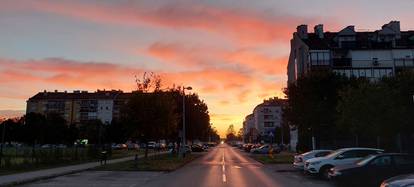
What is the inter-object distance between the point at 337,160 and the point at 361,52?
6134cm

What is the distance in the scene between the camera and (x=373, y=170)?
18797 mm

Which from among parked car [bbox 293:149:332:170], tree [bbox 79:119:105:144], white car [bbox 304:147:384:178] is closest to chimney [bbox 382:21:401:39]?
tree [bbox 79:119:105:144]

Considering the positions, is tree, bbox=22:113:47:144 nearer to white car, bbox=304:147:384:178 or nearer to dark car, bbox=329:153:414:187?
white car, bbox=304:147:384:178

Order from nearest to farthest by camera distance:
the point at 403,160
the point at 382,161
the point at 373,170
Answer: the point at 373,170 < the point at 382,161 < the point at 403,160

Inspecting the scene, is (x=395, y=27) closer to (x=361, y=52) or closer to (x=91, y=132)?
(x=361, y=52)

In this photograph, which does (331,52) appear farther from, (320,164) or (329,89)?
(320,164)

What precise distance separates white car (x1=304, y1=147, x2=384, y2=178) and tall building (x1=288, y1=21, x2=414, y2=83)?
5402 cm

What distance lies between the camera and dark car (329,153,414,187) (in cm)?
1870

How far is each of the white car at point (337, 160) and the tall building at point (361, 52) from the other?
5402cm

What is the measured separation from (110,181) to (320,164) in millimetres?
10157

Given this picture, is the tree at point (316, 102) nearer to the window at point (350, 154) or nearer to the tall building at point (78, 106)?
the window at point (350, 154)

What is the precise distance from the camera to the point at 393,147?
1586 inches

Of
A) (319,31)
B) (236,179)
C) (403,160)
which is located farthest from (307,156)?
(319,31)

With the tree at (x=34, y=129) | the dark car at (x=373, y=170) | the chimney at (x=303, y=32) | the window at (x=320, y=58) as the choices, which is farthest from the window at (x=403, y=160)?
the tree at (x=34, y=129)
